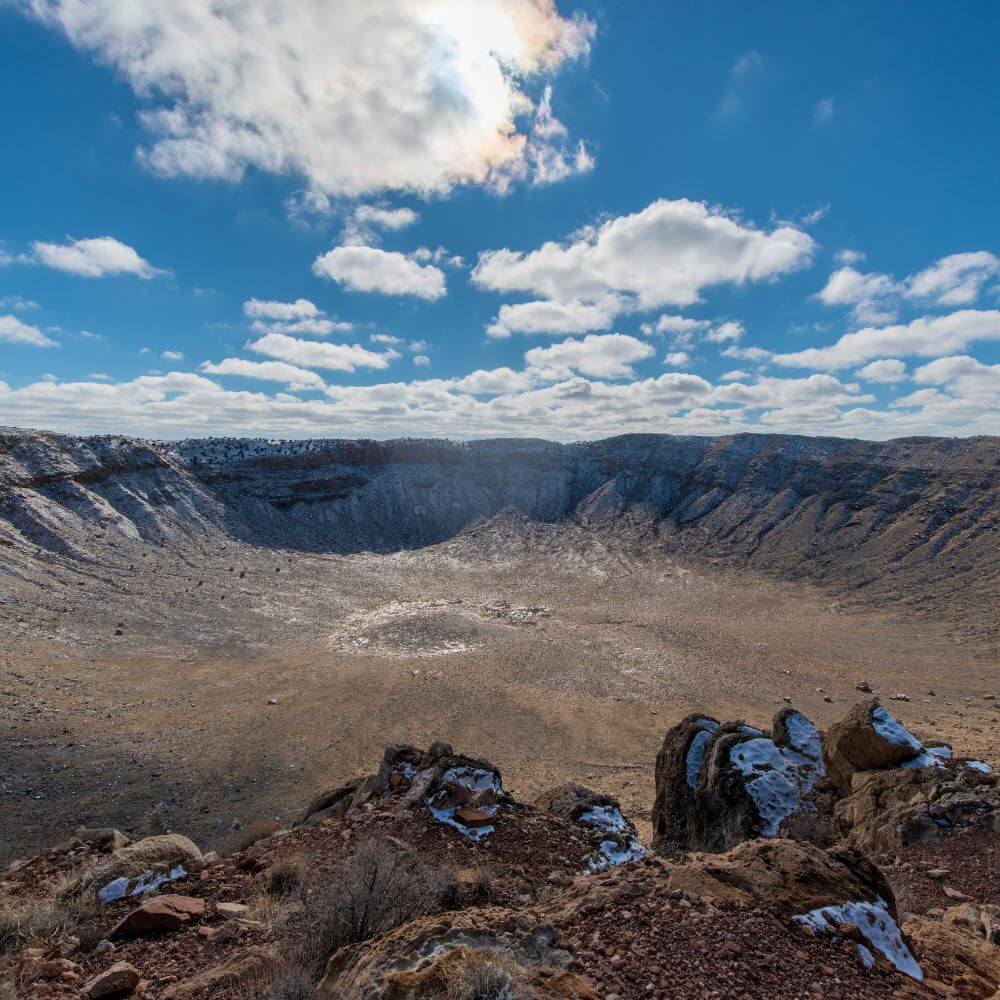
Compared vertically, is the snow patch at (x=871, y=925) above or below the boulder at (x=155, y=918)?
above

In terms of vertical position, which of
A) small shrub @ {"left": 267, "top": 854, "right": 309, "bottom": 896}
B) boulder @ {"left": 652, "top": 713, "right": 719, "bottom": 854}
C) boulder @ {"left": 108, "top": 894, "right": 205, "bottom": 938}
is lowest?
boulder @ {"left": 652, "top": 713, "right": 719, "bottom": 854}

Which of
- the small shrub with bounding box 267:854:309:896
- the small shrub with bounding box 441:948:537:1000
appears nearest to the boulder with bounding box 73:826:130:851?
the small shrub with bounding box 267:854:309:896

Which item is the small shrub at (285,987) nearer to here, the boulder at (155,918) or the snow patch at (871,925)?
the boulder at (155,918)

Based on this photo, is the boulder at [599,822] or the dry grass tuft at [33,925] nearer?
the dry grass tuft at [33,925]

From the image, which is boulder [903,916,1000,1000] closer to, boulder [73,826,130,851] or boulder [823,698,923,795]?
boulder [823,698,923,795]

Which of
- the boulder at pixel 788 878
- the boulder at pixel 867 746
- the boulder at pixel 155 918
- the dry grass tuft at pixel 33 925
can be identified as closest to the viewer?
the boulder at pixel 788 878

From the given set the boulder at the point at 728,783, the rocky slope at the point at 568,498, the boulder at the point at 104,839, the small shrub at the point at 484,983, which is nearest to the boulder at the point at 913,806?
the boulder at the point at 728,783
